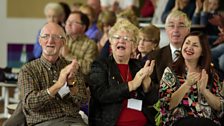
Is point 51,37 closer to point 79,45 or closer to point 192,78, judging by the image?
point 192,78

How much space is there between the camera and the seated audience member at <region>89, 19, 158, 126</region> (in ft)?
13.1

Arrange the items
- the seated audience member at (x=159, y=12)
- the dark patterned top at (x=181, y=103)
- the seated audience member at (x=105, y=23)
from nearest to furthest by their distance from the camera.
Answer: the dark patterned top at (x=181, y=103) → the seated audience member at (x=105, y=23) → the seated audience member at (x=159, y=12)

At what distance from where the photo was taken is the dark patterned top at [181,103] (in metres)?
4.17

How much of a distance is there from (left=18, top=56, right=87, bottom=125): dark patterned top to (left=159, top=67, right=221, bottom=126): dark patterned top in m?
0.67

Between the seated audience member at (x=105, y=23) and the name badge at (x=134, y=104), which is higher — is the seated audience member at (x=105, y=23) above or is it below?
above

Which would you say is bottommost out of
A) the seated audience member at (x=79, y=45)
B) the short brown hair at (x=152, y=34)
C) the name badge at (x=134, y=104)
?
the name badge at (x=134, y=104)

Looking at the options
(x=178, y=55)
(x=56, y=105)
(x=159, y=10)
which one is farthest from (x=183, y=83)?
(x=159, y=10)

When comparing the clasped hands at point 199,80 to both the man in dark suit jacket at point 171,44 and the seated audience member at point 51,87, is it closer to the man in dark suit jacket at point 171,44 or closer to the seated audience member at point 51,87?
the man in dark suit jacket at point 171,44

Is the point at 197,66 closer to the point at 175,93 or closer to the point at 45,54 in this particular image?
the point at 175,93

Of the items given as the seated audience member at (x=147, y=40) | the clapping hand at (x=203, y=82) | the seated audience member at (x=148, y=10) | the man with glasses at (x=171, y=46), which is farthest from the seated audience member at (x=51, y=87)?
the seated audience member at (x=148, y=10)

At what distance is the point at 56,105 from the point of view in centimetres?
386

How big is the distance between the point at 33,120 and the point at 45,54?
1.61ft

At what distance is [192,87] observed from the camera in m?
4.19

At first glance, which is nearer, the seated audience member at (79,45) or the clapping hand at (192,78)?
the clapping hand at (192,78)
